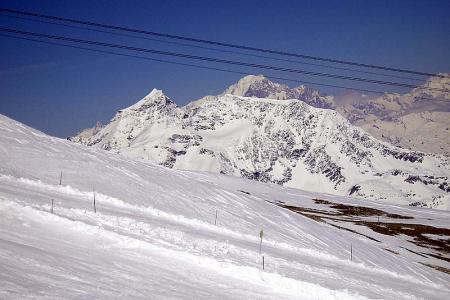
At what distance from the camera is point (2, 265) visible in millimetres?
14227

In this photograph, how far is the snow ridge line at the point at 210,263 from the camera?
2027 cm

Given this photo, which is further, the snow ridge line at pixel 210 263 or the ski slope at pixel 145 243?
the snow ridge line at pixel 210 263

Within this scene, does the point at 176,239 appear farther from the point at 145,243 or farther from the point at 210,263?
the point at 210,263

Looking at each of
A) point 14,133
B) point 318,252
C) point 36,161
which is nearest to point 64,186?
point 36,161

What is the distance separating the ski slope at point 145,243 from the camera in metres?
16.0

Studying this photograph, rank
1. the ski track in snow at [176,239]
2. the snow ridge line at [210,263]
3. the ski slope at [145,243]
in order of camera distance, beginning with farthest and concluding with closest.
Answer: the ski track in snow at [176,239] → the snow ridge line at [210,263] → the ski slope at [145,243]

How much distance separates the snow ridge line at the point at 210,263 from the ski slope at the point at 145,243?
0.06 metres

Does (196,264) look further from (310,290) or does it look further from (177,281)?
(310,290)

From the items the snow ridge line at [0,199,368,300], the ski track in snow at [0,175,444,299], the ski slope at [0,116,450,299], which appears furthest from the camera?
the ski track in snow at [0,175,444,299]

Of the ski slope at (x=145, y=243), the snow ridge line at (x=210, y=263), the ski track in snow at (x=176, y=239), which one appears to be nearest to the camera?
the ski slope at (x=145, y=243)

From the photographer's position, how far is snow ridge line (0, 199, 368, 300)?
20.3 meters

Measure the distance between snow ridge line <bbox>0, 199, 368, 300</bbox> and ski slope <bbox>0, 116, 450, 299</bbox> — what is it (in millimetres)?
57

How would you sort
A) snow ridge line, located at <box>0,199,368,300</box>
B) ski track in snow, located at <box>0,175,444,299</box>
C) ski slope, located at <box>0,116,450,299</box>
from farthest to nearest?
ski track in snow, located at <box>0,175,444,299</box>, snow ridge line, located at <box>0,199,368,300</box>, ski slope, located at <box>0,116,450,299</box>

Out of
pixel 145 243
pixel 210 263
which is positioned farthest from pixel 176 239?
pixel 210 263
